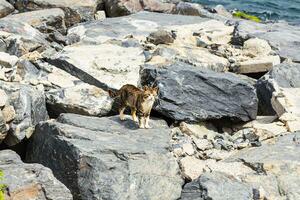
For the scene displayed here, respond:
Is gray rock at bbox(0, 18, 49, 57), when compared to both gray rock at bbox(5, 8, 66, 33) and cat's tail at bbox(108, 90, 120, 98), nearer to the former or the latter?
gray rock at bbox(5, 8, 66, 33)

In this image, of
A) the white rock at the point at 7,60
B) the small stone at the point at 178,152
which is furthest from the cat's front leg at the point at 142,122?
the white rock at the point at 7,60

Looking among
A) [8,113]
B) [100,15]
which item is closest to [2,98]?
[8,113]

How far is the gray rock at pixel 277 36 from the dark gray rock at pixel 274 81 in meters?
1.51

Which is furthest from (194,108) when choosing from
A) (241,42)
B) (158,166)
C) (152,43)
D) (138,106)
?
(241,42)

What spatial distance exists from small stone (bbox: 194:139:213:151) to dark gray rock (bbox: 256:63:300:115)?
2341 mm

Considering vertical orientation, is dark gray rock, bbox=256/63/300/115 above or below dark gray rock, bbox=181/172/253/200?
below

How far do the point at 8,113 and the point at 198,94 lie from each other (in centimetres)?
388

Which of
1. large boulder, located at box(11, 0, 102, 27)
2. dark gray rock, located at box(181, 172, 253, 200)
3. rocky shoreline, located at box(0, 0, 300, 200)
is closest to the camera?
dark gray rock, located at box(181, 172, 253, 200)

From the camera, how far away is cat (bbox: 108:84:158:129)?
10891 mm

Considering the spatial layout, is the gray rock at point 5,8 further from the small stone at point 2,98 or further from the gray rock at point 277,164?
the gray rock at point 277,164

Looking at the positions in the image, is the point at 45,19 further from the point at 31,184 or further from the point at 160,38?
the point at 31,184

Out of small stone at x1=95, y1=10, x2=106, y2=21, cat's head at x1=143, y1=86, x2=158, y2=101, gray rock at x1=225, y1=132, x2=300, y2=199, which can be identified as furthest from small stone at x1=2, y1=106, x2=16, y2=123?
small stone at x1=95, y1=10, x2=106, y2=21

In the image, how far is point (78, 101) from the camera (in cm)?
1191

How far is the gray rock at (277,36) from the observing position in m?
16.2
